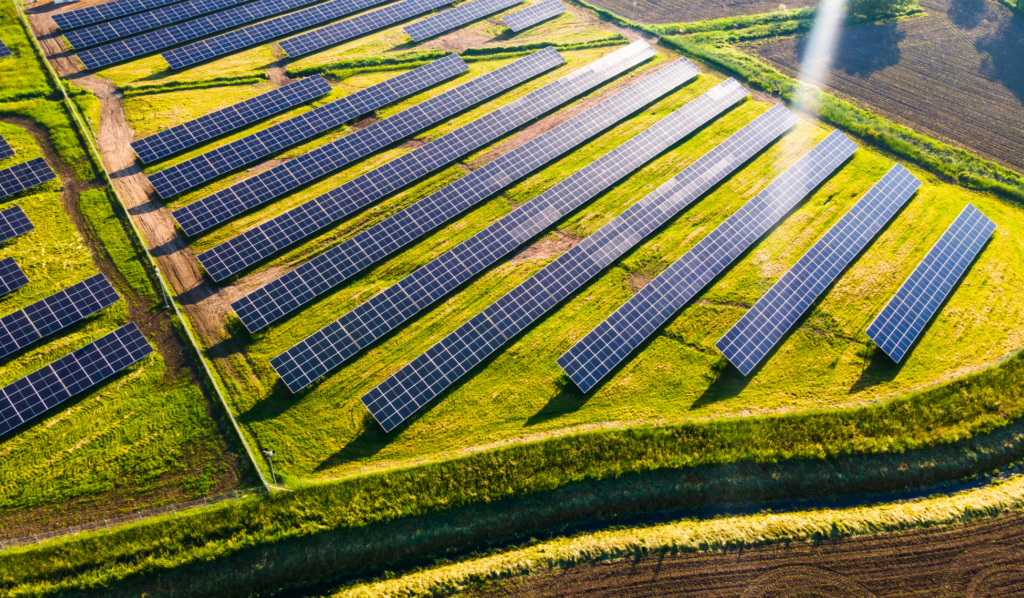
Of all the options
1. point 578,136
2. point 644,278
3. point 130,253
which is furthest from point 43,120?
point 644,278

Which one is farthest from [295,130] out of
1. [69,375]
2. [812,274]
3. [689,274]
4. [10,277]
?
[812,274]

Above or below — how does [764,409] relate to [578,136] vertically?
below

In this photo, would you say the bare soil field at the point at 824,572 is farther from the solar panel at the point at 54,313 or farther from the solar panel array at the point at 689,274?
the solar panel at the point at 54,313

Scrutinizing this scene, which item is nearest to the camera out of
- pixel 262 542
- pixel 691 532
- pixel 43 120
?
pixel 262 542

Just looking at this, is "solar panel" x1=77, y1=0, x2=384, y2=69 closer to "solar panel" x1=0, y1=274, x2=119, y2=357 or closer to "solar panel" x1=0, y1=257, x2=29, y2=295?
"solar panel" x1=0, y1=257, x2=29, y2=295

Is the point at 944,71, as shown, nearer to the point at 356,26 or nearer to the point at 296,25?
the point at 356,26

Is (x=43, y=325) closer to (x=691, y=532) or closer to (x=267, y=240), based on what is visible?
(x=267, y=240)

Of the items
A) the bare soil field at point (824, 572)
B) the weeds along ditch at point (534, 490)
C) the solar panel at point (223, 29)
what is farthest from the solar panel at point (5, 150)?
the bare soil field at point (824, 572)

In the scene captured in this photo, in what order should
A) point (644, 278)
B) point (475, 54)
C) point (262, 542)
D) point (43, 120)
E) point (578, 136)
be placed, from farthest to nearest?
point (475, 54) < point (578, 136) < point (43, 120) < point (644, 278) < point (262, 542)

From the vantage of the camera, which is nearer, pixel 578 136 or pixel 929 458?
pixel 929 458
